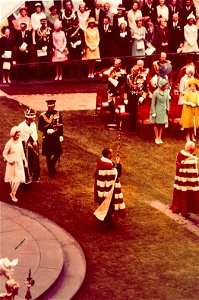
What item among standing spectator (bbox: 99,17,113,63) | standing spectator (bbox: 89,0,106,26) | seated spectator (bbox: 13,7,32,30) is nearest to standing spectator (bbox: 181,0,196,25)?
standing spectator (bbox: 99,17,113,63)

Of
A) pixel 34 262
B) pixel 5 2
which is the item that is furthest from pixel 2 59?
pixel 5 2

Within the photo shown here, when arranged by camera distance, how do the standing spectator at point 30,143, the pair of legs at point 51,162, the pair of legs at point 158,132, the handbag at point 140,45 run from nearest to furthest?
the standing spectator at point 30,143
the pair of legs at point 51,162
the pair of legs at point 158,132
the handbag at point 140,45

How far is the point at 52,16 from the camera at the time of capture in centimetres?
2798

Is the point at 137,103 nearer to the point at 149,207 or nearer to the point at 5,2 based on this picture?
the point at 149,207

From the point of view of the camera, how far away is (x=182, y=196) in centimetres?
1839

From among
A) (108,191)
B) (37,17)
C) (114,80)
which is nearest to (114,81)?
(114,80)

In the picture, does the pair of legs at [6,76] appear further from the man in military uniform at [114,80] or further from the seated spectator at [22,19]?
Result: the man in military uniform at [114,80]

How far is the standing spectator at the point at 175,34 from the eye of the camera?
2927 centimetres

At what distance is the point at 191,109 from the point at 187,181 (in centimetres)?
517

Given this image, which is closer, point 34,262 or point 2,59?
point 34,262

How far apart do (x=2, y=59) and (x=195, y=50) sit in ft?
22.0

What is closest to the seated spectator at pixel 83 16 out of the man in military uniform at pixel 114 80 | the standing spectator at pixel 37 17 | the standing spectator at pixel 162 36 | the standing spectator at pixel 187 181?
the standing spectator at pixel 37 17

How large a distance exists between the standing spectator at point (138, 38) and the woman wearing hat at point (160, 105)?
5.81 metres

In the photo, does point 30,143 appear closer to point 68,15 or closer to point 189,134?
point 189,134
